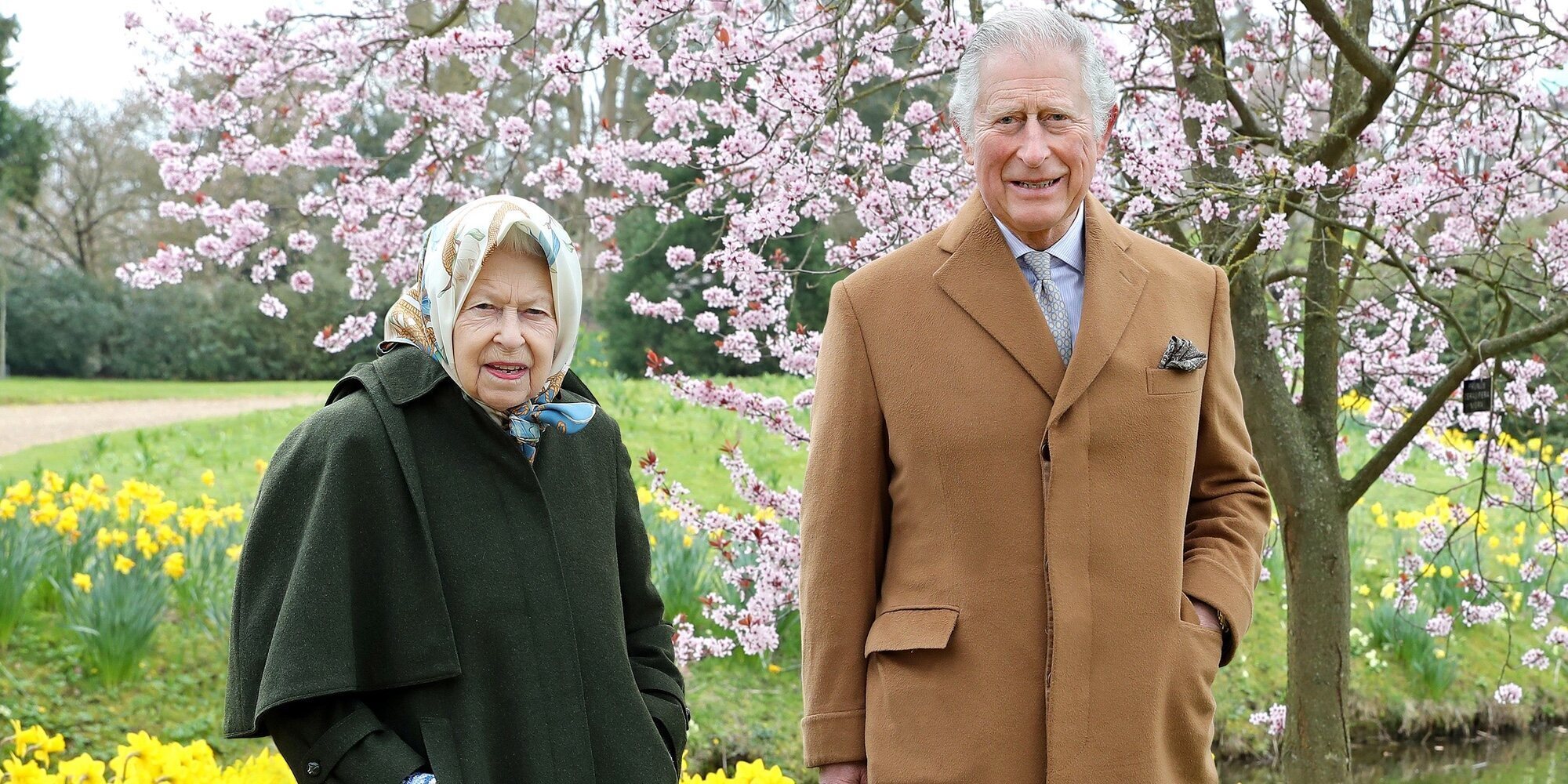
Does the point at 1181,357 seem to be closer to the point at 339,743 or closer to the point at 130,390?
the point at 339,743

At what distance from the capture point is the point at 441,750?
174 centimetres

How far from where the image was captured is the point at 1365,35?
3.92 m

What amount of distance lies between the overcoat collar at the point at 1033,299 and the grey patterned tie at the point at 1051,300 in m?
0.04

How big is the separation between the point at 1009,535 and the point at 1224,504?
0.41 metres

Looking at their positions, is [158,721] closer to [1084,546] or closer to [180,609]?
[180,609]

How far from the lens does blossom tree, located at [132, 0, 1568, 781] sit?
3.75 metres

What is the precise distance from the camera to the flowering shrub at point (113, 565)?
15.3 ft

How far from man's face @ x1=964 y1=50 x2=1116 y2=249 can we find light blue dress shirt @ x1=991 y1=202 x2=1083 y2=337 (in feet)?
0.22

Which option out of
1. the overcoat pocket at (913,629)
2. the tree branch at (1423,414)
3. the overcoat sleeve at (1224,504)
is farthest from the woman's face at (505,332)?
the tree branch at (1423,414)

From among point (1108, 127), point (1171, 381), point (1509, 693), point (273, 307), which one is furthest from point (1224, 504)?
point (273, 307)

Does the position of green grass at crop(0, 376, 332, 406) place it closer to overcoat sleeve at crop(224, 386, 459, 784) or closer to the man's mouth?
overcoat sleeve at crop(224, 386, 459, 784)

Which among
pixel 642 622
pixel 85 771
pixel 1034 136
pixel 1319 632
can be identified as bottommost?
pixel 85 771

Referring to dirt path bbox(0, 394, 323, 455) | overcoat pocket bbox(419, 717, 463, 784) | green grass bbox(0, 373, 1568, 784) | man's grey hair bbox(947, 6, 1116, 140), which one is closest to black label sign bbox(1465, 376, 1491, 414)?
green grass bbox(0, 373, 1568, 784)

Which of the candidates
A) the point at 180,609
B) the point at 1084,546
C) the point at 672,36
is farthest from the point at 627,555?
the point at 180,609
